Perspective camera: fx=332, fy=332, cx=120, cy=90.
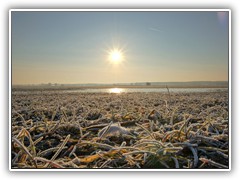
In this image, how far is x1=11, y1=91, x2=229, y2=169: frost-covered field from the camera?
5.80ft

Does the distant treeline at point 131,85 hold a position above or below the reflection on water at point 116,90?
above

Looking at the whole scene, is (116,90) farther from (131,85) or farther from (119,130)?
(119,130)

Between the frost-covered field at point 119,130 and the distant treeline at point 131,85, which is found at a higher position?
the distant treeline at point 131,85

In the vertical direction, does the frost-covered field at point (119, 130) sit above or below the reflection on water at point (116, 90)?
Result: below

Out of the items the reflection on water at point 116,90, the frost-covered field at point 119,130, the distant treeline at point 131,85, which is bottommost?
the frost-covered field at point 119,130

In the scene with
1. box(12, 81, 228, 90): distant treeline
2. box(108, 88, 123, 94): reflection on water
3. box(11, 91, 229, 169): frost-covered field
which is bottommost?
box(11, 91, 229, 169): frost-covered field

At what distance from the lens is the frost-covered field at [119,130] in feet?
5.80

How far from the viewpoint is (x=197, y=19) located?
187cm

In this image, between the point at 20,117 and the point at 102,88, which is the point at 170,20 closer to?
the point at 102,88

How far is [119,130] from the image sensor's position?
1827mm

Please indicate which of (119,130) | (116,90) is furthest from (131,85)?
(119,130)

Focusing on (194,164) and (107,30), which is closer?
(194,164)
